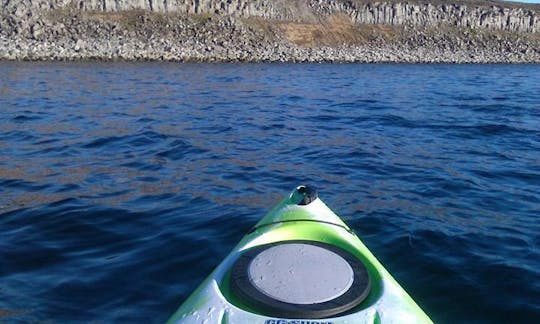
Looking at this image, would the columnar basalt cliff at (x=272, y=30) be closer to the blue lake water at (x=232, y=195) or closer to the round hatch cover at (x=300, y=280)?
the blue lake water at (x=232, y=195)

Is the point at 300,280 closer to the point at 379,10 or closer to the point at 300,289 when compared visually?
the point at 300,289

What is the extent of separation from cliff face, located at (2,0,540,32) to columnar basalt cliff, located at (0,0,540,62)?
12 cm

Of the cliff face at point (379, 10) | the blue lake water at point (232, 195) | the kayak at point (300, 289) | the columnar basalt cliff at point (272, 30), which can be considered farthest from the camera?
the cliff face at point (379, 10)

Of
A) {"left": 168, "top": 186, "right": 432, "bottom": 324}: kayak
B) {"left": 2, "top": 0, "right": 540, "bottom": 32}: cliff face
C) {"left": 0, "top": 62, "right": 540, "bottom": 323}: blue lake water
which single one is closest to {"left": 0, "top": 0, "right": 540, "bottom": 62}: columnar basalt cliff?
{"left": 2, "top": 0, "right": 540, "bottom": 32}: cliff face

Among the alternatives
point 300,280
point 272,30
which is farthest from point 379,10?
point 300,280

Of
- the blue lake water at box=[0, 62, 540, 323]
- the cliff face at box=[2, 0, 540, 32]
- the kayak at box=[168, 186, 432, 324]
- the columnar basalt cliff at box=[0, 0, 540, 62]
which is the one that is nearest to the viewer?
the kayak at box=[168, 186, 432, 324]

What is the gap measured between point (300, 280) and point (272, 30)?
50067 millimetres

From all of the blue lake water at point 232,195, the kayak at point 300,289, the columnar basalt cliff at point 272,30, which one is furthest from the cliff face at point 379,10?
the kayak at point 300,289

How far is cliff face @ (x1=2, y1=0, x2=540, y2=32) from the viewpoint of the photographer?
159ft

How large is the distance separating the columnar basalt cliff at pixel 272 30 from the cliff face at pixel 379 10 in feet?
0.38

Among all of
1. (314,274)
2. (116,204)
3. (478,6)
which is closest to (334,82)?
(116,204)

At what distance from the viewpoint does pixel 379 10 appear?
192ft

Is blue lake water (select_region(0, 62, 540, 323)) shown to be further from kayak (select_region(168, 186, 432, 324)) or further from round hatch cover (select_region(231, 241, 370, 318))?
round hatch cover (select_region(231, 241, 370, 318))

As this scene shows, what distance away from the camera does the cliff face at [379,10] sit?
48.5 metres
